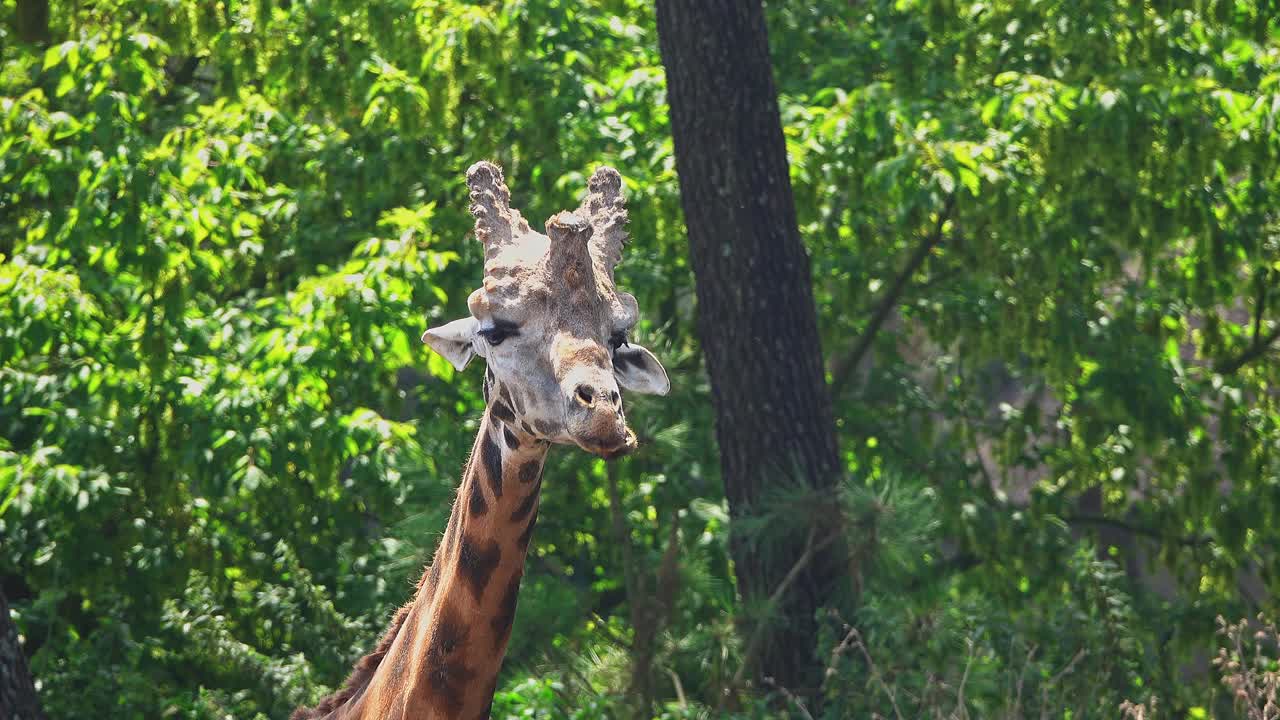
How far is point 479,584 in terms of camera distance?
3697 mm

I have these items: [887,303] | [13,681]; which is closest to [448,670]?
[13,681]

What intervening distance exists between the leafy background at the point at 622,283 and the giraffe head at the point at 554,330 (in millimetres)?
2844

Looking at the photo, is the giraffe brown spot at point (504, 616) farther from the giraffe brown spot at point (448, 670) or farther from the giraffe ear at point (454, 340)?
the giraffe ear at point (454, 340)

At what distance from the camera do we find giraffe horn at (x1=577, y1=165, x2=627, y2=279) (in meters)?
3.76

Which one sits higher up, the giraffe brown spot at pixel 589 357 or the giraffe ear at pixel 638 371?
the giraffe brown spot at pixel 589 357

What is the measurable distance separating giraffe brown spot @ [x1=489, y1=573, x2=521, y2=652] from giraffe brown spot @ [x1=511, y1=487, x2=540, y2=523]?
15 cm

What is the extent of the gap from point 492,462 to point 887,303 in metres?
6.38

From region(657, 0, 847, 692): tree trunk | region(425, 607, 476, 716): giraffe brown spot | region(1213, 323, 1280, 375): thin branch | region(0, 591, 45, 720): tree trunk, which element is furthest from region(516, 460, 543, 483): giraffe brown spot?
region(1213, 323, 1280, 375): thin branch

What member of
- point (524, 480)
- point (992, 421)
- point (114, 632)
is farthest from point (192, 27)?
point (524, 480)

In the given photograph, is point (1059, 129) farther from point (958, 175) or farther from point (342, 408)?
point (342, 408)

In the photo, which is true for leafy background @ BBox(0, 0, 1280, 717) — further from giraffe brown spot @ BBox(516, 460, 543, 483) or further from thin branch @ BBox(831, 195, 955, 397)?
giraffe brown spot @ BBox(516, 460, 543, 483)

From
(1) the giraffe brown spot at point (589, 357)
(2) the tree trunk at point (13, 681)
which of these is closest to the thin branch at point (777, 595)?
(2) the tree trunk at point (13, 681)

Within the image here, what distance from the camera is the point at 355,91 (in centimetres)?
930

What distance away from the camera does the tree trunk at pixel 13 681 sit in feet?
17.8
